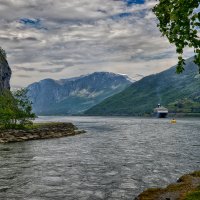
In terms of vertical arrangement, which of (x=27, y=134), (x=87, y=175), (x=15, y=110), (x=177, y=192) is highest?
(x=15, y=110)

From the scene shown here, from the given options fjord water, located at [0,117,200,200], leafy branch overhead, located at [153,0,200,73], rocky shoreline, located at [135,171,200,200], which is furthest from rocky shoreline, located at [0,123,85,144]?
leafy branch overhead, located at [153,0,200,73]

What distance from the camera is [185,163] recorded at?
51.6 meters

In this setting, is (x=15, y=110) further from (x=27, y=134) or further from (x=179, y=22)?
(x=179, y=22)

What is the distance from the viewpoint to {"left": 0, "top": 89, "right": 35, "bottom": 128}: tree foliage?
395ft

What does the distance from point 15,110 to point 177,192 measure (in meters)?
109

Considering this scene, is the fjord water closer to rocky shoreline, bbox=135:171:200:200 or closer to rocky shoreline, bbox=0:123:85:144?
rocky shoreline, bbox=135:171:200:200

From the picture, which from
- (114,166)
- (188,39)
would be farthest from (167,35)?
(114,166)

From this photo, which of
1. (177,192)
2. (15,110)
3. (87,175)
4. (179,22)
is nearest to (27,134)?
(15,110)

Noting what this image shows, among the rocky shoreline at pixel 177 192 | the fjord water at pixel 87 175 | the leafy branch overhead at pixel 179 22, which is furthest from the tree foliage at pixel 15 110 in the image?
the leafy branch overhead at pixel 179 22

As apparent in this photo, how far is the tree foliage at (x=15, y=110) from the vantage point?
120375mm

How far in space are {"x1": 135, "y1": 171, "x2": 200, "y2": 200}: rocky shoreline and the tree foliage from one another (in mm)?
98052

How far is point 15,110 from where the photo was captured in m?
128

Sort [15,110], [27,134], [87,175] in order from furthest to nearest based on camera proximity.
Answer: [15,110], [27,134], [87,175]

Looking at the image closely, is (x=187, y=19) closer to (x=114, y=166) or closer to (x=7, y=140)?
(x=114, y=166)
